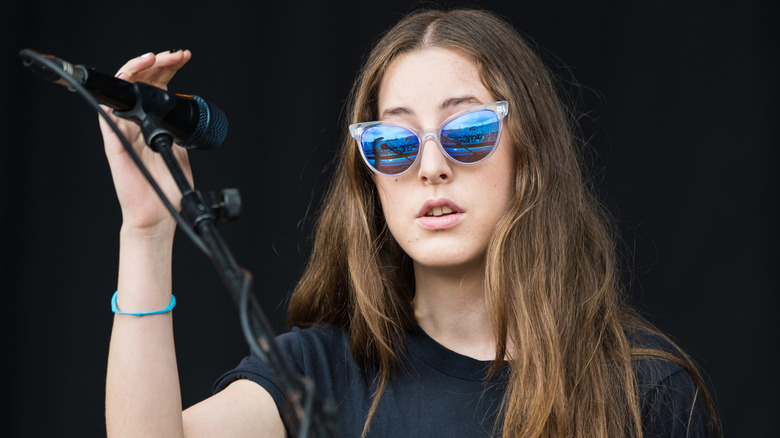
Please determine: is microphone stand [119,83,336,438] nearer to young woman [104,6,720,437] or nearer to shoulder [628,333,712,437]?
young woman [104,6,720,437]

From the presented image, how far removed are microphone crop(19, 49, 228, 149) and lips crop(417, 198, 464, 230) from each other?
1.94 ft

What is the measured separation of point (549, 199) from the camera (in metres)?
2.00

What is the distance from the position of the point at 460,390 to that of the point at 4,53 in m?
1.91

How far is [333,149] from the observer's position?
3.23m

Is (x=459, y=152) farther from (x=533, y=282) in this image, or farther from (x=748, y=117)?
(x=748, y=117)

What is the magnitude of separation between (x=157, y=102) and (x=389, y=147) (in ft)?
2.44

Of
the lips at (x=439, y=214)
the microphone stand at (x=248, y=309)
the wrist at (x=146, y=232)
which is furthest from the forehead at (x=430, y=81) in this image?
the microphone stand at (x=248, y=309)

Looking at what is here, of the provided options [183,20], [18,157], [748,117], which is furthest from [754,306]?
[18,157]

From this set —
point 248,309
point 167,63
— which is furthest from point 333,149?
point 248,309

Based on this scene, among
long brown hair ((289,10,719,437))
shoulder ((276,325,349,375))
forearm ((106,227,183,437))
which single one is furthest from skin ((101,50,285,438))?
long brown hair ((289,10,719,437))

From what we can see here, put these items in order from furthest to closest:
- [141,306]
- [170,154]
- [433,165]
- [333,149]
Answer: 1. [333,149]
2. [433,165]
3. [141,306]
4. [170,154]

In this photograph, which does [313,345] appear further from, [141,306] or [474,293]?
[141,306]

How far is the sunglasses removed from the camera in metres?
1.84

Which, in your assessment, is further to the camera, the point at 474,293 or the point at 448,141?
the point at 474,293
